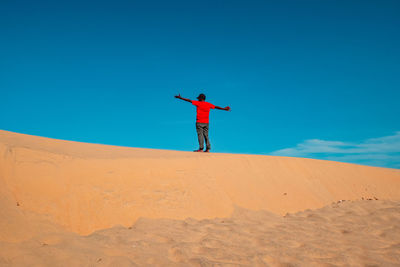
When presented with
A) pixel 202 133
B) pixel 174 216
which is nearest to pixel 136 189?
pixel 174 216

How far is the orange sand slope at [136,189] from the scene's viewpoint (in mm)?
3512

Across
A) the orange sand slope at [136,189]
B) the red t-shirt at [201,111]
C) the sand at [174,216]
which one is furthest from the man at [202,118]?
the sand at [174,216]

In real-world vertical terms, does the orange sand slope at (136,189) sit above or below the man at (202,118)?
below

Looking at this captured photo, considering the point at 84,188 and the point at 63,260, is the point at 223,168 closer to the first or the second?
the point at 84,188

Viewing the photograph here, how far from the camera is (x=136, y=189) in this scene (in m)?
4.43

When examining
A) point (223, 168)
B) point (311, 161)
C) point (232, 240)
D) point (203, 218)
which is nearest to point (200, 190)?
point (203, 218)

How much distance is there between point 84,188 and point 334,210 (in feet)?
15.2

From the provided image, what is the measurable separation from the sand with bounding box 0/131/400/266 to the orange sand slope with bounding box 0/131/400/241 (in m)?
0.02

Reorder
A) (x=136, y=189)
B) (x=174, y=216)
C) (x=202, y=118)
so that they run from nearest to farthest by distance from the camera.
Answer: (x=174, y=216) < (x=136, y=189) < (x=202, y=118)

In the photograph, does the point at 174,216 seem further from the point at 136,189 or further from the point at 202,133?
the point at 202,133

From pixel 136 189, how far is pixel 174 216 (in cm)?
80

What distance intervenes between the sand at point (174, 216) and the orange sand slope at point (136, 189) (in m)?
0.02

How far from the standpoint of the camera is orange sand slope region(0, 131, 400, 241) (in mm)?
3512

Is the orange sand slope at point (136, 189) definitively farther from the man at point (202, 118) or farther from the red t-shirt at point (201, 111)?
the red t-shirt at point (201, 111)
